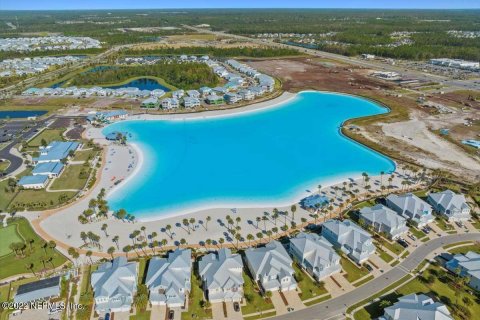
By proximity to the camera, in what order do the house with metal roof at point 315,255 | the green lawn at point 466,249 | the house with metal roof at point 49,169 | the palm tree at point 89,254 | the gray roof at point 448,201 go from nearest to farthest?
1. the house with metal roof at point 315,255
2. the palm tree at point 89,254
3. the green lawn at point 466,249
4. the gray roof at point 448,201
5. the house with metal roof at point 49,169

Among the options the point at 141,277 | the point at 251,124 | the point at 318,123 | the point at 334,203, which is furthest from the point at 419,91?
the point at 141,277

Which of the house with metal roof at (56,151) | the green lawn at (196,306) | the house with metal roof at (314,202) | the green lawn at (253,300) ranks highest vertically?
the house with metal roof at (314,202)

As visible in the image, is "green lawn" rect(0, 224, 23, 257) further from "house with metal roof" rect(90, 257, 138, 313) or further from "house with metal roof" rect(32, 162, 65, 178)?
"house with metal roof" rect(90, 257, 138, 313)

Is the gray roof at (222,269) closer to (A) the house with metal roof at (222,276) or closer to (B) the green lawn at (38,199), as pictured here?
(A) the house with metal roof at (222,276)

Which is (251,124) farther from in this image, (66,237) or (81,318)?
(81,318)

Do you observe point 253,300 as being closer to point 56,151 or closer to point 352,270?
point 352,270

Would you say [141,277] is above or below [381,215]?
below

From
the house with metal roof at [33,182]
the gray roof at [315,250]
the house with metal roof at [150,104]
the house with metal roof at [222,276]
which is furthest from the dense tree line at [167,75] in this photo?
the house with metal roof at [222,276]

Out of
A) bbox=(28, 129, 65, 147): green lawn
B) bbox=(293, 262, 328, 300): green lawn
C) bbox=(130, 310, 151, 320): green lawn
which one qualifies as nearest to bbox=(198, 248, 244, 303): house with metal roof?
bbox=(130, 310, 151, 320): green lawn
